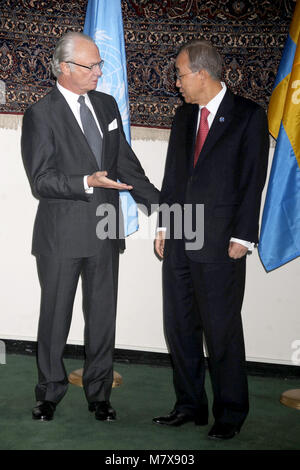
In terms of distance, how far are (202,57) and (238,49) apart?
3.27 feet

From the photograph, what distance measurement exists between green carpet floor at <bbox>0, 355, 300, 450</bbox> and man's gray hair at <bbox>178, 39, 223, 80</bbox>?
63.3 inches

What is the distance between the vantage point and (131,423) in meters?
2.88

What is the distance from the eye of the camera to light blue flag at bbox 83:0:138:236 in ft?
11.1

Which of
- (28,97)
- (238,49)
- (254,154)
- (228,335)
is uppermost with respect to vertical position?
(238,49)

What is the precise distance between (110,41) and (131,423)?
2.03m

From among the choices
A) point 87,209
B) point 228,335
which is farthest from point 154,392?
point 87,209

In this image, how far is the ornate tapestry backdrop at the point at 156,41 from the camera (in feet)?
11.7

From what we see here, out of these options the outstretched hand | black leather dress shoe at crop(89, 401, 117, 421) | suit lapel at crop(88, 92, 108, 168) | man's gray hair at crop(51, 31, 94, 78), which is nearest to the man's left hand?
the outstretched hand

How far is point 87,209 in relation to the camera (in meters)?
2.89

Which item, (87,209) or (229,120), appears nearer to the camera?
(229,120)

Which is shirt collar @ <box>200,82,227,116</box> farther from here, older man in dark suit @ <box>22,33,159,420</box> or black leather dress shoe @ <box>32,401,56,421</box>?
black leather dress shoe @ <box>32,401,56,421</box>
